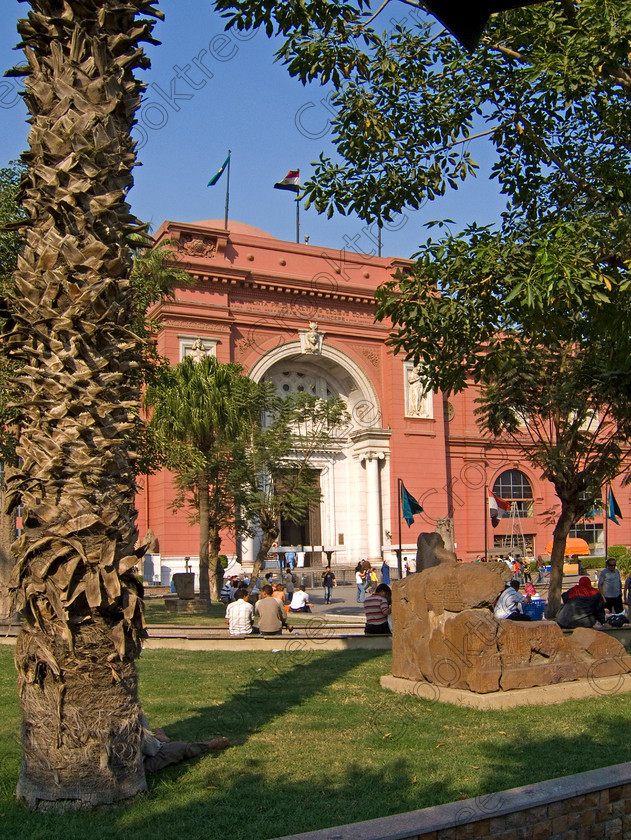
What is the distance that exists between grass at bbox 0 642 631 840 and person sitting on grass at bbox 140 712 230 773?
0.09 m

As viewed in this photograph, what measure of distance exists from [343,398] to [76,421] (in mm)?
32559

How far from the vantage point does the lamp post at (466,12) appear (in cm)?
177

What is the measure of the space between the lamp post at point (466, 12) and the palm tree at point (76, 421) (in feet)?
12.6

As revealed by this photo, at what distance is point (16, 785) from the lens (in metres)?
5.43

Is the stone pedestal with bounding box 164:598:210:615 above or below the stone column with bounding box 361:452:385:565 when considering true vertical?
below

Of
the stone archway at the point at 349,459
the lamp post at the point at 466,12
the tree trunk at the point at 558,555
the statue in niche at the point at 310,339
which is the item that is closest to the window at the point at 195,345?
the stone archway at the point at 349,459

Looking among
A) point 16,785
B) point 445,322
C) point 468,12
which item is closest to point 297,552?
point 445,322

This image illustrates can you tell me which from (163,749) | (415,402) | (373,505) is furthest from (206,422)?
(415,402)

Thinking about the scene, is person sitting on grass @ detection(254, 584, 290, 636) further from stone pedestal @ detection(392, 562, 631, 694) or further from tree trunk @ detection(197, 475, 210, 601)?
tree trunk @ detection(197, 475, 210, 601)

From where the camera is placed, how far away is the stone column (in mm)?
36062

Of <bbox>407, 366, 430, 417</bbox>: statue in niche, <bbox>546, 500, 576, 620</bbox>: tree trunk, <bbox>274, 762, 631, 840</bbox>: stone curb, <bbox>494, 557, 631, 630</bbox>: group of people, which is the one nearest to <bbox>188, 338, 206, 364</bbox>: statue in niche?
<bbox>407, 366, 430, 417</bbox>: statue in niche

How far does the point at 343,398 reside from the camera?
37625 millimetres

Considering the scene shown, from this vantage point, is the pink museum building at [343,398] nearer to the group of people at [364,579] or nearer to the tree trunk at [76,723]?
the group of people at [364,579]

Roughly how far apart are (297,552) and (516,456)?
1271 centimetres
